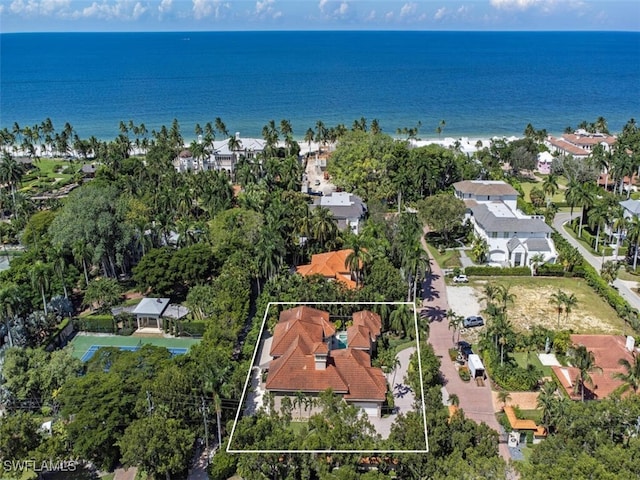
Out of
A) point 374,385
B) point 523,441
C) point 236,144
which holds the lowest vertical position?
point 523,441

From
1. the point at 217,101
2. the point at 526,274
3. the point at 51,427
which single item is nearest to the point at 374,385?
the point at 51,427

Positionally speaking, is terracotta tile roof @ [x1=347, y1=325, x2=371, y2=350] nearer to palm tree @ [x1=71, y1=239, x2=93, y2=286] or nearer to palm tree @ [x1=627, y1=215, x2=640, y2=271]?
palm tree @ [x1=71, y1=239, x2=93, y2=286]

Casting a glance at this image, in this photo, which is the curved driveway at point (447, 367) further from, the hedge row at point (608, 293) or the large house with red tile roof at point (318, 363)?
the hedge row at point (608, 293)

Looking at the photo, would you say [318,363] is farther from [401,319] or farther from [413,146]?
[413,146]

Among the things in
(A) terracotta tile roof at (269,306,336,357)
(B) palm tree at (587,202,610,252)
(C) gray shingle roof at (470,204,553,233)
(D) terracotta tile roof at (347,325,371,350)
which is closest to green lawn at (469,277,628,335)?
(C) gray shingle roof at (470,204,553,233)

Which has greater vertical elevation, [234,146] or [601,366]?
[234,146]

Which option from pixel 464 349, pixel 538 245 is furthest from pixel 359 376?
pixel 538 245

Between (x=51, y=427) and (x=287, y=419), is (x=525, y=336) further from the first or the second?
(x=51, y=427)
